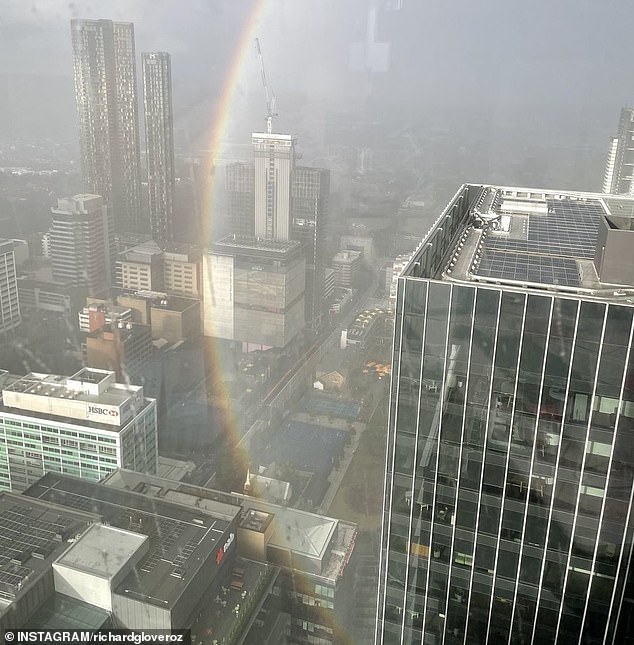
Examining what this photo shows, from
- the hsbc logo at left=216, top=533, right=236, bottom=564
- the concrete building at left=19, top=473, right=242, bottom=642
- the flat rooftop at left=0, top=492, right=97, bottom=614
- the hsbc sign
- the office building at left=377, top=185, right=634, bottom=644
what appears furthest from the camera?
the hsbc sign

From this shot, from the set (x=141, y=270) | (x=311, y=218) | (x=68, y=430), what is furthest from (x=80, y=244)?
(x=68, y=430)

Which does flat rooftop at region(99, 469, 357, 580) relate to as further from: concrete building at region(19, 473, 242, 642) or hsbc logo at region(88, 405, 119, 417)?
hsbc logo at region(88, 405, 119, 417)

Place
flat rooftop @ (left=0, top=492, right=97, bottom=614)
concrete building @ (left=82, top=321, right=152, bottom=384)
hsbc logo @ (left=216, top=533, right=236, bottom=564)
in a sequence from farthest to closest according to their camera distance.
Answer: concrete building @ (left=82, top=321, right=152, bottom=384)
hsbc logo @ (left=216, top=533, right=236, bottom=564)
flat rooftop @ (left=0, top=492, right=97, bottom=614)

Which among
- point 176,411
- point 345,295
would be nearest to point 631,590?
point 176,411

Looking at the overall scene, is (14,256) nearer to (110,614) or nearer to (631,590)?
(110,614)

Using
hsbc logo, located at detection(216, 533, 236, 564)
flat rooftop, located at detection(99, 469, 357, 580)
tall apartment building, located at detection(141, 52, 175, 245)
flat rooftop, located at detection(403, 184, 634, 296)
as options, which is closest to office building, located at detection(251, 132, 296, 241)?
tall apartment building, located at detection(141, 52, 175, 245)

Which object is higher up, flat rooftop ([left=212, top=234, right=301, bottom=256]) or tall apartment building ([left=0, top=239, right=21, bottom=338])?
flat rooftop ([left=212, top=234, right=301, bottom=256])

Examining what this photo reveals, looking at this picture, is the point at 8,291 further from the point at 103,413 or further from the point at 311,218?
the point at 311,218

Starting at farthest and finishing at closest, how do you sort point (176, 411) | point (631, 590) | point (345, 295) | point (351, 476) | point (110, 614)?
point (345, 295), point (176, 411), point (351, 476), point (110, 614), point (631, 590)
